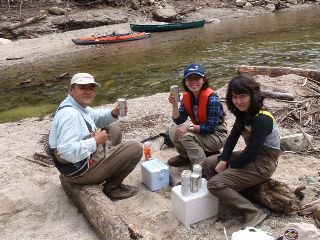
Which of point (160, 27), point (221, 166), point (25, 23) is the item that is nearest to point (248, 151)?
point (221, 166)

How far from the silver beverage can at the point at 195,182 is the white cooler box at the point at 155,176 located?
104 cm

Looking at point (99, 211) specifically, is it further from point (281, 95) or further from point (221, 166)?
point (281, 95)

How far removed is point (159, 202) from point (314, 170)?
243 centimetres

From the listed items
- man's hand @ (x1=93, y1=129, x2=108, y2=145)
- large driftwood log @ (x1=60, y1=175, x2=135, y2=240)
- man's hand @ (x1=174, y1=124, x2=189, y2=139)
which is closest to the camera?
large driftwood log @ (x1=60, y1=175, x2=135, y2=240)

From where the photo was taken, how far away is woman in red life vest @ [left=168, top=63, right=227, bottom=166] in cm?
563

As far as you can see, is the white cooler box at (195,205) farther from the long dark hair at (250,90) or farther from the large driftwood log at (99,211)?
the long dark hair at (250,90)

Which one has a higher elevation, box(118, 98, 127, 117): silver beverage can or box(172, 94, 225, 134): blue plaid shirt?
box(118, 98, 127, 117): silver beverage can

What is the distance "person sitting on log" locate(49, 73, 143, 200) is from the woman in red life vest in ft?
2.93

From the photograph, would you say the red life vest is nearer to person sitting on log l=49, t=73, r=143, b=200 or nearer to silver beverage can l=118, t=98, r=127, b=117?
silver beverage can l=118, t=98, r=127, b=117

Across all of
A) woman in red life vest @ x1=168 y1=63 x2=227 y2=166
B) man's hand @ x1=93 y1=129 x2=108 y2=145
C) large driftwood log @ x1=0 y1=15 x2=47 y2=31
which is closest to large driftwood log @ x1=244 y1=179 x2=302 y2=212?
woman in red life vest @ x1=168 y1=63 x2=227 y2=166

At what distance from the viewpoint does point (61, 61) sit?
73.8 feet

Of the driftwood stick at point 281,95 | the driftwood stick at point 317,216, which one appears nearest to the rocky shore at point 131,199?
the driftwood stick at point 317,216

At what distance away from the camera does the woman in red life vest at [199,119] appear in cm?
563

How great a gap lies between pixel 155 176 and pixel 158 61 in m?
14.8
